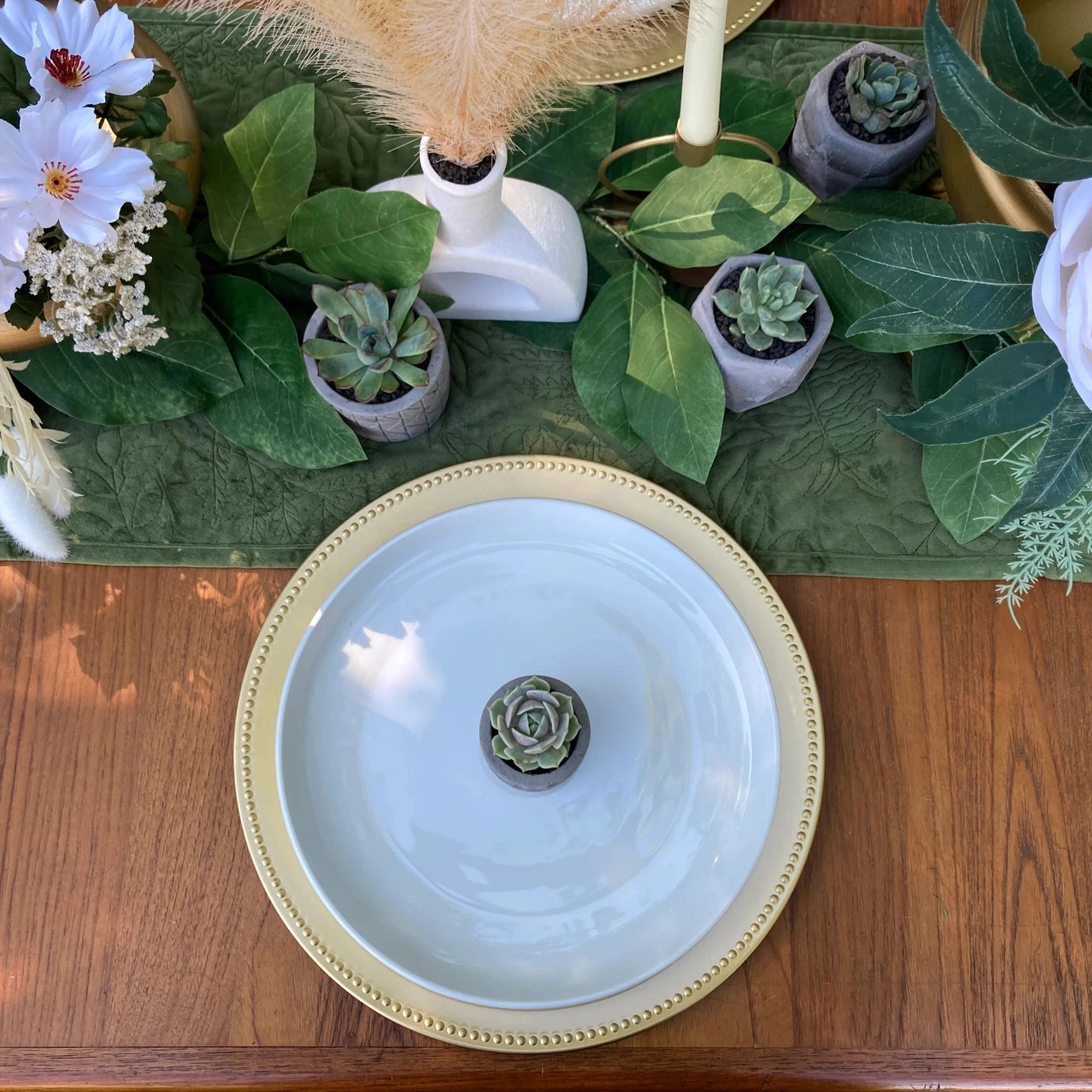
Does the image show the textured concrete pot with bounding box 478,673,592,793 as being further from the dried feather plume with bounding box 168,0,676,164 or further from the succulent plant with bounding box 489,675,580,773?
the dried feather plume with bounding box 168,0,676,164

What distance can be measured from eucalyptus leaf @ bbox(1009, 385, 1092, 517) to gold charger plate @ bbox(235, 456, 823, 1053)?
0.14 meters

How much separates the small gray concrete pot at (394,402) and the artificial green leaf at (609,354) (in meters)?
0.08

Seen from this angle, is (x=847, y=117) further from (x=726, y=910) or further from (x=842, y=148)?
(x=726, y=910)

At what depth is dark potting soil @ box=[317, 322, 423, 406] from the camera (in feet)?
1.55

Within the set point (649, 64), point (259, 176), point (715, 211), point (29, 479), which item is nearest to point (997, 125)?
point (715, 211)

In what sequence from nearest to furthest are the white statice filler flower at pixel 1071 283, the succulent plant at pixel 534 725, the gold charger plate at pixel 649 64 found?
the white statice filler flower at pixel 1071 283, the succulent plant at pixel 534 725, the gold charger plate at pixel 649 64

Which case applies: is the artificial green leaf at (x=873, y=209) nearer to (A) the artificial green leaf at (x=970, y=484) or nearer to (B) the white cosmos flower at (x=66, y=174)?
(A) the artificial green leaf at (x=970, y=484)

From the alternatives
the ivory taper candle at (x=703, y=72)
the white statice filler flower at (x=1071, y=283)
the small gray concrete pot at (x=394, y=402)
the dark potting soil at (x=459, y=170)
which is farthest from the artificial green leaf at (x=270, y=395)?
the white statice filler flower at (x=1071, y=283)

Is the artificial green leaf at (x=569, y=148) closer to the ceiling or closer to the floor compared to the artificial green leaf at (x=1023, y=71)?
closer to the ceiling

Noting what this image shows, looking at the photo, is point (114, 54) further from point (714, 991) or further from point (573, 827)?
point (714, 991)

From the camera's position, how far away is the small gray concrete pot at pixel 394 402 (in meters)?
0.47

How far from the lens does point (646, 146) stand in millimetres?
479

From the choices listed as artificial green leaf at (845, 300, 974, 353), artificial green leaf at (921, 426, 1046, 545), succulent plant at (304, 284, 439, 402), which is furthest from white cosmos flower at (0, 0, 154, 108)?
artificial green leaf at (921, 426, 1046, 545)

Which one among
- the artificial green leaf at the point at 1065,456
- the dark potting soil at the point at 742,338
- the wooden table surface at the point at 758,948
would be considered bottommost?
the wooden table surface at the point at 758,948
